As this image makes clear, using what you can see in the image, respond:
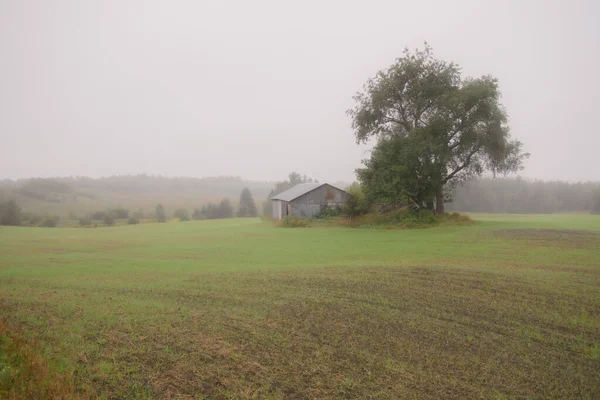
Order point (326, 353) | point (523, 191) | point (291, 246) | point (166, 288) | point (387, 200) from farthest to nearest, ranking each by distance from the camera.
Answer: point (523, 191), point (387, 200), point (291, 246), point (166, 288), point (326, 353)

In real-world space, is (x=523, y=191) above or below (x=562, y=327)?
above

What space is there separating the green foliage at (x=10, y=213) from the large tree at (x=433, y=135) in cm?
5319

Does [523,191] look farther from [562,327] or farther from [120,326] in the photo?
[120,326]

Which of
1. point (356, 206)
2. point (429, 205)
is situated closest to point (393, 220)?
point (429, 205)

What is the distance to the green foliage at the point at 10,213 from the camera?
51.8 m

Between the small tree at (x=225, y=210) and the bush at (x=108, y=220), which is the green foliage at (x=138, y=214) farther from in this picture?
the small tree at (x=225, y=210)

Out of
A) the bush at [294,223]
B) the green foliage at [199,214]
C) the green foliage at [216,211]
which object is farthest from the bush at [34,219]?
the bush at [294,223]

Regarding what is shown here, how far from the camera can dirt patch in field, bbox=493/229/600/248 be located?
56.7 feet

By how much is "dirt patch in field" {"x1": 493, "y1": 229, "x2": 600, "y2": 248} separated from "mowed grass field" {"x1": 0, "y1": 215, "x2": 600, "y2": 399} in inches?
130

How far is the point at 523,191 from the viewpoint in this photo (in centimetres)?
7600

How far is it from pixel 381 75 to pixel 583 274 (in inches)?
1103

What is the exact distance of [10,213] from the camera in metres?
52.3

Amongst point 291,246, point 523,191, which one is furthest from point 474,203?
point 291,246

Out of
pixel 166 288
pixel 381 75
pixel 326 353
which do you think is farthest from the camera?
pixel 381 75
